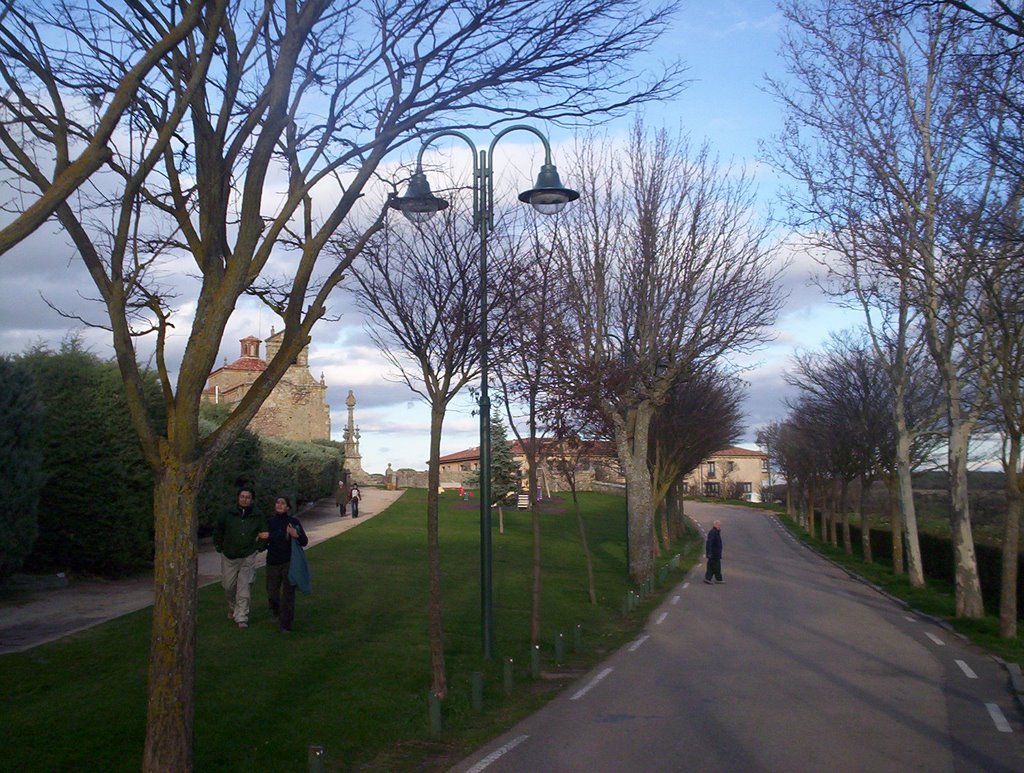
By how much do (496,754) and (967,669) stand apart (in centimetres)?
815

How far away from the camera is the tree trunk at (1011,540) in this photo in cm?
1566

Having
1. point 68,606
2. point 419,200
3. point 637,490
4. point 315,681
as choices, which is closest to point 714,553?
point 637,490

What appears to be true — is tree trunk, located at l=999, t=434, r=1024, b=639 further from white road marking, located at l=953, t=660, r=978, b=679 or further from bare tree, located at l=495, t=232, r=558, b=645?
bare tree, located at l=495, t=232, r=558, b=645

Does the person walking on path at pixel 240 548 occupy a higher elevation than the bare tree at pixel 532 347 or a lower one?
lower

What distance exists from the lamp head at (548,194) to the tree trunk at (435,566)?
2659mm

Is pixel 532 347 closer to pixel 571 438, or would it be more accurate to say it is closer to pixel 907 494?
pixel 571 438

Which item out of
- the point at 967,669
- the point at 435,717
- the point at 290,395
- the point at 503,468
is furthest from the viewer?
the point at 290,395

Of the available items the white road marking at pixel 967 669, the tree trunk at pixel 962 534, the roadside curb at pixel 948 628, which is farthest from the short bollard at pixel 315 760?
the tree trunk at pixel 962 534

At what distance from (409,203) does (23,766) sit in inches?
238

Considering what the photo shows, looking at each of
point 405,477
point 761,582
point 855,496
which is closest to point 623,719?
point 761,582

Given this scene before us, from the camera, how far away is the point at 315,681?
10.2 meters

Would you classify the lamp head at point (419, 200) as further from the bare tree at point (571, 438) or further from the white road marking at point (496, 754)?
the bare tree at point (571, 438)

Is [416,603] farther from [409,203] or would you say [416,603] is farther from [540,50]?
[540,50]

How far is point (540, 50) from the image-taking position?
759 cm
